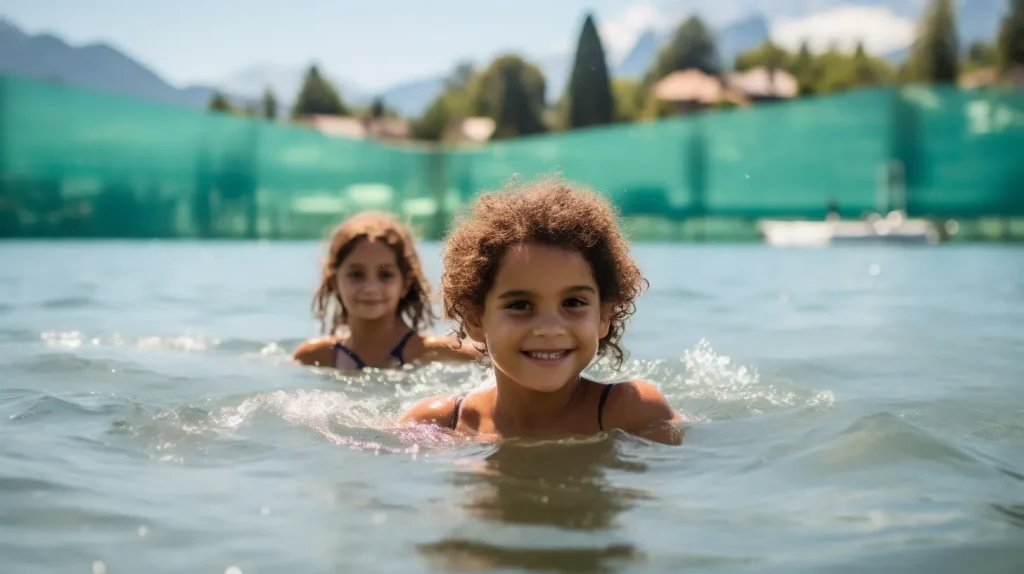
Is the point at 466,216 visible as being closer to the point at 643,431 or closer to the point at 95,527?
the point at 643,431

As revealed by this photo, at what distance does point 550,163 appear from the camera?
24.2m

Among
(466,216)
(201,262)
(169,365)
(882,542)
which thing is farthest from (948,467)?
(201,262)

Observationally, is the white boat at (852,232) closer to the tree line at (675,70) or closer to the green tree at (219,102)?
the tree line at (675,70)

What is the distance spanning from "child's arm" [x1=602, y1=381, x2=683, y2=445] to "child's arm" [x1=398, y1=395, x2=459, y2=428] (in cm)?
54

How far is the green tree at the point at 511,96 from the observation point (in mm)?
68750

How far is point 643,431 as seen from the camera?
11.4 feet

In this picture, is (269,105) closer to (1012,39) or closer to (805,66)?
(805,66)

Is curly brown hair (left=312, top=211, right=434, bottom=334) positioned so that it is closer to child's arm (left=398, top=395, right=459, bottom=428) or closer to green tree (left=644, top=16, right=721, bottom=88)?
child's arm (left=398, top=395, right=459, bottom=428)

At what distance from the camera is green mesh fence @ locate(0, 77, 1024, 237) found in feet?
69.6

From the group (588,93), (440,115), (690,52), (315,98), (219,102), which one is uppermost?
(690,52)

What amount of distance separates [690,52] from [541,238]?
7874 centimetres

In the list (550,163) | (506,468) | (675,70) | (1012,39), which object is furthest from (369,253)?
(675,70)

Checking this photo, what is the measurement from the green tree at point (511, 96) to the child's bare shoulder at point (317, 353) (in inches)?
2300

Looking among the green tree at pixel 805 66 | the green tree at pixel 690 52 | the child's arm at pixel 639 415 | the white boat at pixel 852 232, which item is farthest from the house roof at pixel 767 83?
the child's arm at pixel 639 415
